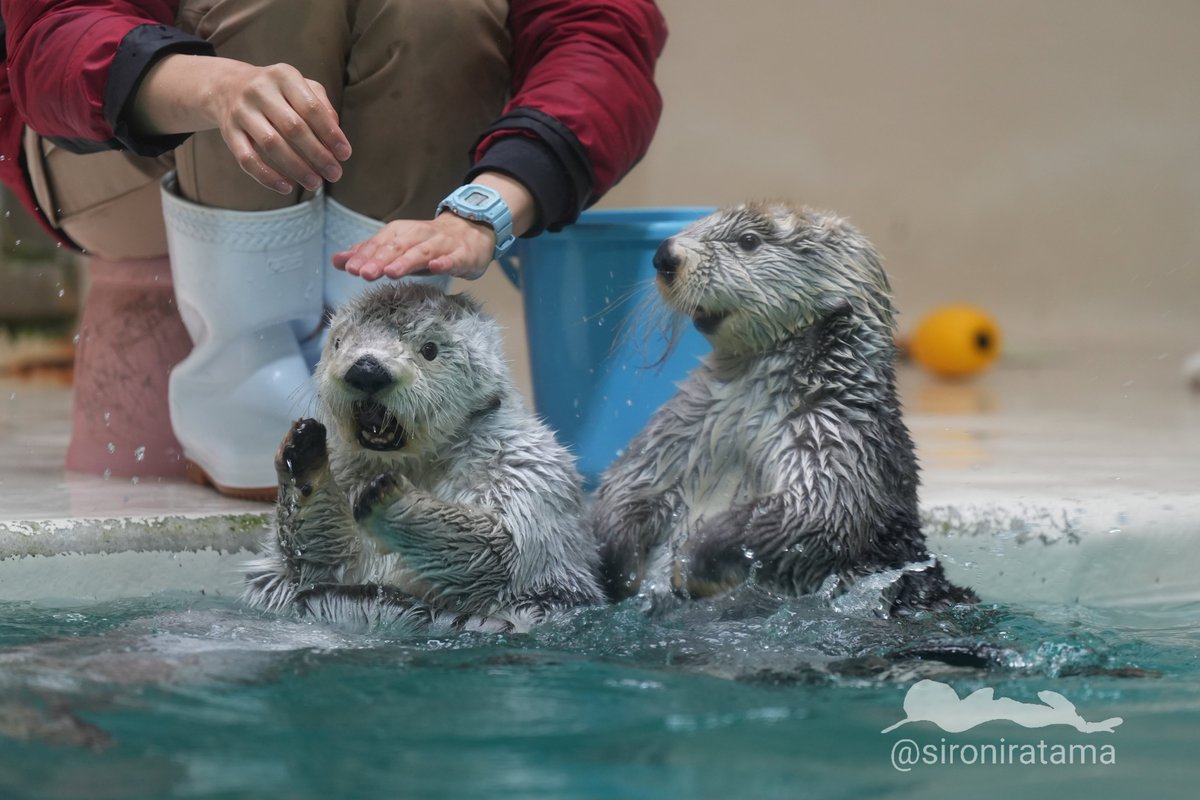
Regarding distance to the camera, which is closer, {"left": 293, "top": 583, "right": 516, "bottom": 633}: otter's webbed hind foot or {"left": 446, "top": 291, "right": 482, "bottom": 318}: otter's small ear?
{"left": 293, "top": 583, "right": 516, "bottom": 633}: otter's webbed hind foot

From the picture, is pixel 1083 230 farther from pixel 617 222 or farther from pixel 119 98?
pixel 119 98

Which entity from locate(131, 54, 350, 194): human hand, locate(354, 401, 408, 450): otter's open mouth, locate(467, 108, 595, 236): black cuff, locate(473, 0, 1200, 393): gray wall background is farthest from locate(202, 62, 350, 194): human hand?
locate(473, 0, 1200, 393): gray wall background

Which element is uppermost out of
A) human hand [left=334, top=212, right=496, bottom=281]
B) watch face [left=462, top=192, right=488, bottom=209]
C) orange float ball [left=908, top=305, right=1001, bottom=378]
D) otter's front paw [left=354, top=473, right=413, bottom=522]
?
orange float ball [left=908, top=305, right=1001, bottom=378]

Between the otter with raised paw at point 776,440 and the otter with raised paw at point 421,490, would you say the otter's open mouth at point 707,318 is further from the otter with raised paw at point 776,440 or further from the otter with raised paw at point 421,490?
the otter with raised paw at point 421,490

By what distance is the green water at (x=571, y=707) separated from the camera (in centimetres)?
148

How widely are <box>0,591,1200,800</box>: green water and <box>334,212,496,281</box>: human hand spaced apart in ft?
1.92

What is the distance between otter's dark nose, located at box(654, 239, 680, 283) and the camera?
227 cm

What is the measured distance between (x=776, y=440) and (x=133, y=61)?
4.08 feet

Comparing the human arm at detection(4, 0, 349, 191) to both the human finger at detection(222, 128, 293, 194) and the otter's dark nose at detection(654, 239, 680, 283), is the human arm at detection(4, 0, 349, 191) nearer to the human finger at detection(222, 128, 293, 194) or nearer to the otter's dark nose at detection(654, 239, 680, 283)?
the human finger at detection(222, 128, 293, 194)

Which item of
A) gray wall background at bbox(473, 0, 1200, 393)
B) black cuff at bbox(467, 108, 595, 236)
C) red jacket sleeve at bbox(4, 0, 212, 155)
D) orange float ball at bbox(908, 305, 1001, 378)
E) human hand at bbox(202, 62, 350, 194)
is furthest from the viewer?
gray wall background at bbox(473, 0, 1200, 393)

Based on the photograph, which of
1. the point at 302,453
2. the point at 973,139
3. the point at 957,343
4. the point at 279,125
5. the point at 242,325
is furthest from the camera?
the point at 973,139

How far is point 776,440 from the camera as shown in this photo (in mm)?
2236

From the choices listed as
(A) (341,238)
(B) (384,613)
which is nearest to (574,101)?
(A) (341,238)

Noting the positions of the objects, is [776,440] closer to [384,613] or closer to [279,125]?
[384,613]
